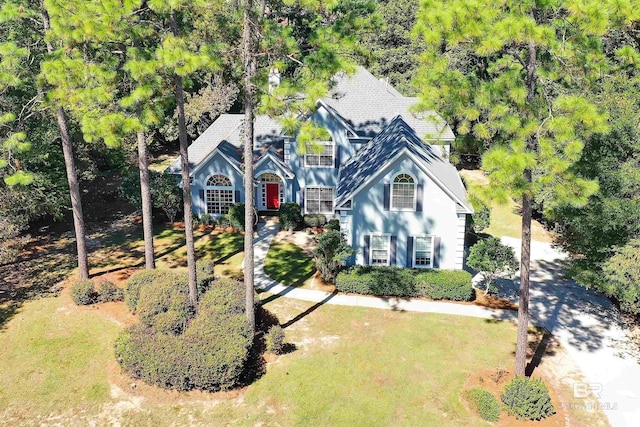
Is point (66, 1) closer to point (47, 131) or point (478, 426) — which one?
point (47, 131)

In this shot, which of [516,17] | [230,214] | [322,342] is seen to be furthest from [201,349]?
[230,214]

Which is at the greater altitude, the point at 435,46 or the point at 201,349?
the point at 435,46

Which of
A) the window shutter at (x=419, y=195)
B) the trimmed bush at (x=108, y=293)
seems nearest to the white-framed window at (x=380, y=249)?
the window shutter at (x=419, y=195)

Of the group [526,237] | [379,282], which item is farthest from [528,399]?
[379,282]

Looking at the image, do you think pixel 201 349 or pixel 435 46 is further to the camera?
pixel 201 349

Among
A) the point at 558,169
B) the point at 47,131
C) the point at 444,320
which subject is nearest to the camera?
the point at 558,169

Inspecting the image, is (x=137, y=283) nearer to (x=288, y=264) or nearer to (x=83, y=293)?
(x=83, y=293)
